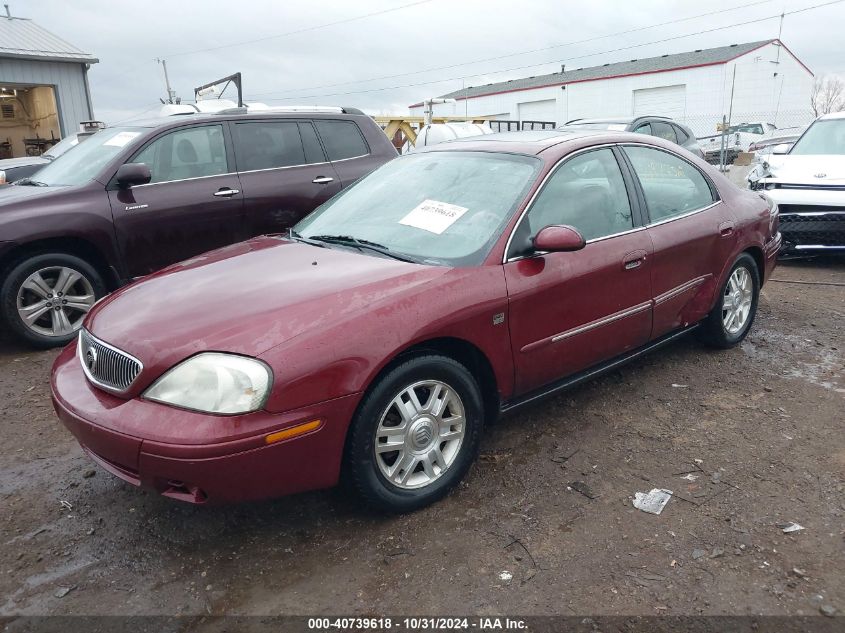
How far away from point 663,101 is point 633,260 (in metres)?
37.6

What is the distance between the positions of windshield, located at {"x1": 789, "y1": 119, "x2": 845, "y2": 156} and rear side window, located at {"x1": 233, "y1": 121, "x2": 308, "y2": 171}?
6086 millimetres

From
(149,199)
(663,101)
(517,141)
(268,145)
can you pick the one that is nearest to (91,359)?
(517,141)

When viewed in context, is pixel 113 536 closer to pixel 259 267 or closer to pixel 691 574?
pixel 259 267

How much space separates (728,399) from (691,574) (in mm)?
1750

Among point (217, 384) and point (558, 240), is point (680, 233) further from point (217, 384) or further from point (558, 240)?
point (217, 384)

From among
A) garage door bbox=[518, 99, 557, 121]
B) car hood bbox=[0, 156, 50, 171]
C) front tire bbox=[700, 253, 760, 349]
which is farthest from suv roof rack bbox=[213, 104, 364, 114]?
garage door bbox=[518, 99, 557, 121]

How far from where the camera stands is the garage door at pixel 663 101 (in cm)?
3588

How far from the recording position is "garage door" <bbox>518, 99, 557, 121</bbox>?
1672 inches

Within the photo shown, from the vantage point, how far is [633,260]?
136 inches

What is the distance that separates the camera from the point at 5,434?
11.9ft

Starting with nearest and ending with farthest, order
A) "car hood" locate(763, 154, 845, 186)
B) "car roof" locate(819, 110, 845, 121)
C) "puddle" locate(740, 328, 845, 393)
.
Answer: "puddle" locate(740, 328, 845, 393) < "car hood" locate(763, 154, 845, 186) < "car roof" locate(819, 110, 845, 121)

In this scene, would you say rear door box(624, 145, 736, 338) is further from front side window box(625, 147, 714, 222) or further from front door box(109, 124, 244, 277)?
front door box(109, 124, 244, 277)

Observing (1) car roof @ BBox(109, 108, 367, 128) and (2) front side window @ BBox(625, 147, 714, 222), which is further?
(1) car roof @ BBox(109, 108, 367, 128)

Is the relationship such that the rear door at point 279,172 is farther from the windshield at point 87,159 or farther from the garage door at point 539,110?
the garage door at point 539,110
